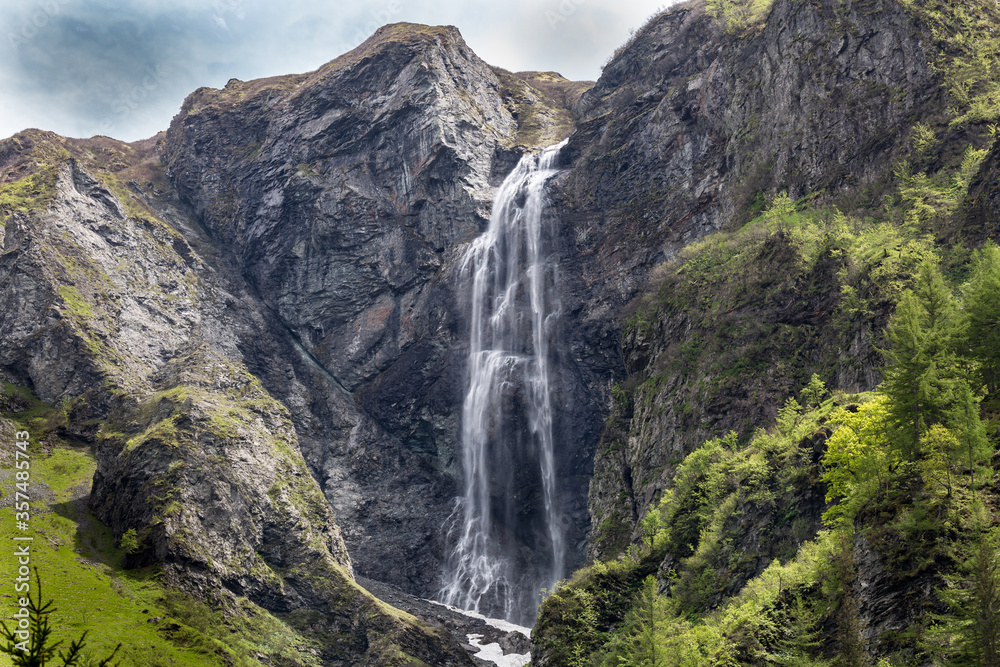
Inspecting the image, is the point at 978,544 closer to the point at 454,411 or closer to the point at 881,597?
the point at 881,597

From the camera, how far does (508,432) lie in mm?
68000

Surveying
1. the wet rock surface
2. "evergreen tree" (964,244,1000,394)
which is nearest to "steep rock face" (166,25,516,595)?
the wet rock surface

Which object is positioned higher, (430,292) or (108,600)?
(430,292)

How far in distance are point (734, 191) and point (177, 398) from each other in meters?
55.1

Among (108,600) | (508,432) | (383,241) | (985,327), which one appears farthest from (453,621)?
(985,327)

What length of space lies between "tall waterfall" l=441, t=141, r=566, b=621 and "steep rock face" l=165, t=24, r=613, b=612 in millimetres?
1443

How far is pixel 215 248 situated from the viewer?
323ft

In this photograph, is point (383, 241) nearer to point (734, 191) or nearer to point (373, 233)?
point (373, 233)

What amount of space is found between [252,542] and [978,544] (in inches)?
2147

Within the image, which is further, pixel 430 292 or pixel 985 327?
pixel 430 292

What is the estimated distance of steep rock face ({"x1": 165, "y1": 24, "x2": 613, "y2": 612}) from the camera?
236ft

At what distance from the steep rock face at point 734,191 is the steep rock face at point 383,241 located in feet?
36.7

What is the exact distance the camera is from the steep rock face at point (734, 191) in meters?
38.5

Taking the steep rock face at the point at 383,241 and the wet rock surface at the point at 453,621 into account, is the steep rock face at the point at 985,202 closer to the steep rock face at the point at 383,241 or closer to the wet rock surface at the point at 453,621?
the steep rock face at the point at 383,241
